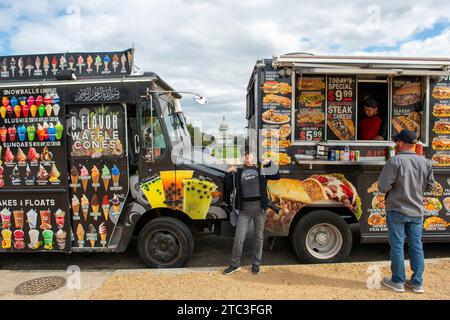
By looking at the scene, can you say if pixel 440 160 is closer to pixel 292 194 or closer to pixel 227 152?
pixel 292 194

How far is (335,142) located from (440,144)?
5.22 feet

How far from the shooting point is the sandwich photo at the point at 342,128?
5430 millimetres

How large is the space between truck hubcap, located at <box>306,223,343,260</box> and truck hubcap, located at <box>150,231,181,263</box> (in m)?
2.03

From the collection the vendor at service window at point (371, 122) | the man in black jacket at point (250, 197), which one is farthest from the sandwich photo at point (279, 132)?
the vendor at service window at point (371, 122)

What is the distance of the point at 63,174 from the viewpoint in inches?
199

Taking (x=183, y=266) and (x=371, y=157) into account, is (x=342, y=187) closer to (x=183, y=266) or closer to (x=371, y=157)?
(x=371, y=157)

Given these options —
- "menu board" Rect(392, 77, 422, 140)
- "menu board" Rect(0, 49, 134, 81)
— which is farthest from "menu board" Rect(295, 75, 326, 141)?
"menu board" Rect(0, 49, 134, 81)

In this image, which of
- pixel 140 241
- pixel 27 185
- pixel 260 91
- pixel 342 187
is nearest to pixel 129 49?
pixel 260 91

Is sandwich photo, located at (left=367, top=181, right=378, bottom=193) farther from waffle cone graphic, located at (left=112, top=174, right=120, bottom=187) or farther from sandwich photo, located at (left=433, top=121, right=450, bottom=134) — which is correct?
waffle cone graphic, located at (left=112, top=174, right=120, bottom=187)

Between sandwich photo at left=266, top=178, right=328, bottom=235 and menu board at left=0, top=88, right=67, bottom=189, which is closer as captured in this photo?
menu board at left=0, top=88, right=67, bottom=189

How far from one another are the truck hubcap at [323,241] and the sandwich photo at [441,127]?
2.13m

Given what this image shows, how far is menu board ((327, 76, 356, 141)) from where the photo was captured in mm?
5332

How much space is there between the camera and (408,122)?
17.5ft
